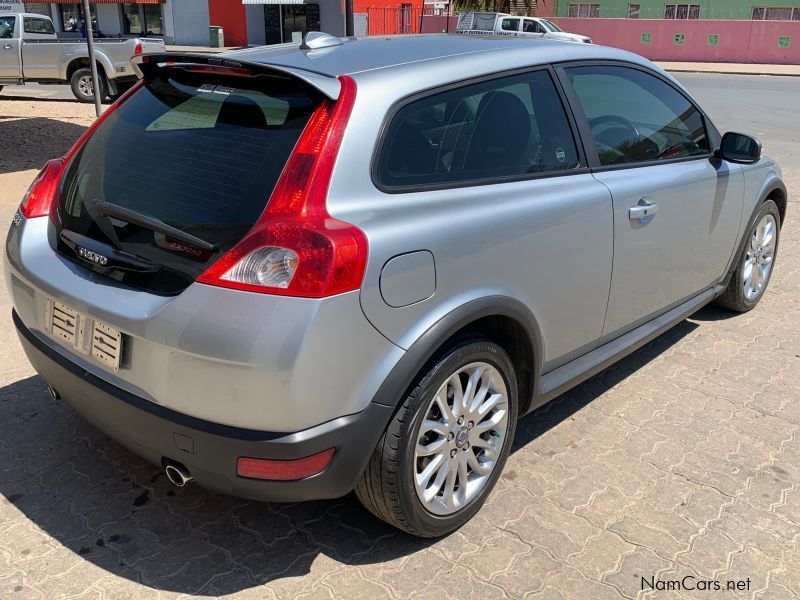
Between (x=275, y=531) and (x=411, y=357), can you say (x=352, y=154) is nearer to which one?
(x=411, y=357)

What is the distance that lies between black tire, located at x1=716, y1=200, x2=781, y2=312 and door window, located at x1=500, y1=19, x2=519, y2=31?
22.4 meters

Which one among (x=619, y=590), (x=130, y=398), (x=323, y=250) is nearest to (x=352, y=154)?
(x=323, y=250)

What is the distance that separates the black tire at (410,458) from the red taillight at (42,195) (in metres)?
1.61

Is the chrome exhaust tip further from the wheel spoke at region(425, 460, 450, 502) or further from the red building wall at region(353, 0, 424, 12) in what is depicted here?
the red building wall at region(353, 0, 424, 12)

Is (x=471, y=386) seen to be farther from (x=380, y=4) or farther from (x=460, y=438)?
(x=380, y=4)

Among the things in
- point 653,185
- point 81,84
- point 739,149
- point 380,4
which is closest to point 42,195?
point 653,185

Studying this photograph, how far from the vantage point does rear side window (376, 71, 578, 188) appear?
99.6 inches

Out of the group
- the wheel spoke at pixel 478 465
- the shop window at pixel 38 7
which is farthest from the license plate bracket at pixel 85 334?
the shop window at pixel 38 7

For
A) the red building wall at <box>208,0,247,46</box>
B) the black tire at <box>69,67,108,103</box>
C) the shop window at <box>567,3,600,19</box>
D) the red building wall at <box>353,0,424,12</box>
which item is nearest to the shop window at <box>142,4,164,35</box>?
the red building wall at <box>208,0,247,46</box>

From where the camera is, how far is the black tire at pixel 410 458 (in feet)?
8.18

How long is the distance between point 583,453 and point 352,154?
5.96 ft

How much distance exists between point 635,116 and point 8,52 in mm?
15870

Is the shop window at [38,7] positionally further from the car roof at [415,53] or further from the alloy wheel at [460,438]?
the alloy wheel at [460,438]

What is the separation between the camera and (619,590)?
2.59m
